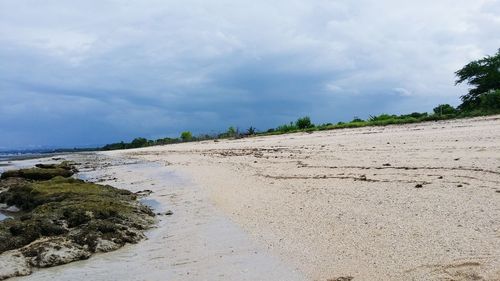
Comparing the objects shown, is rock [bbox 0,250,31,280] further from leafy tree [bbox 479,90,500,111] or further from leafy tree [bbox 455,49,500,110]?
leafy tree [bbox 455,49,500,110]

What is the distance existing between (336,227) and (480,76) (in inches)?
1409

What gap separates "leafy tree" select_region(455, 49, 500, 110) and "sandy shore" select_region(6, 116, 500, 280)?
84.7ft

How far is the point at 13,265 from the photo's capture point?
6.59m

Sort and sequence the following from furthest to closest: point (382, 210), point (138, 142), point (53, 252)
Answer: point (138, 142) < point (382, 210) < point (53, 252)

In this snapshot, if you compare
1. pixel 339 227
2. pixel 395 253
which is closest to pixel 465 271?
pixel 395 253

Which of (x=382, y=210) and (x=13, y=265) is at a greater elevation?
(x=382, y=210)

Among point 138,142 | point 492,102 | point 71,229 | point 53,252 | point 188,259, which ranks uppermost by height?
point 492,102

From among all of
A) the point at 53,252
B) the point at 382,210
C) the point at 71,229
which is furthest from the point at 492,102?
the point at 53,252

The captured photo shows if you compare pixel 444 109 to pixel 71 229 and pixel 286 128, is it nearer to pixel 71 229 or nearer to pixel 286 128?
pixel 286 128

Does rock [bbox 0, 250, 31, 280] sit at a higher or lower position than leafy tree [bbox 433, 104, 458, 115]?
lower

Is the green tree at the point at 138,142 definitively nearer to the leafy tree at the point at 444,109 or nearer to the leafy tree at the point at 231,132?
the leafy tree at the point at 231,132

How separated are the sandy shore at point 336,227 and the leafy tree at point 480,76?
25.8 m

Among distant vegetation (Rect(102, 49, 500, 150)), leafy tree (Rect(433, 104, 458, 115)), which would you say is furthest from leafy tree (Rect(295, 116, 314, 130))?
leafy tree (Rect(433, 104, 458, 115))

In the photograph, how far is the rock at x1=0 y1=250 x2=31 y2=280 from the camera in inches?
251
